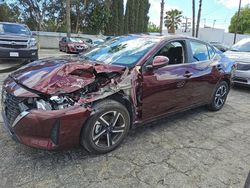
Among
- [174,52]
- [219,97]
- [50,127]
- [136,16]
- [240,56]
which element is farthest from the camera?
[136,16]

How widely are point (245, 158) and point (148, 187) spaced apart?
5.05 feet

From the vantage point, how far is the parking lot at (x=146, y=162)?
2619 millimetres

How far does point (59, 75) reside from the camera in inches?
112

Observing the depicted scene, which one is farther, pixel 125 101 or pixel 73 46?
pixel 73 46

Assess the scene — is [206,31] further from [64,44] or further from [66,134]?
[66,134]

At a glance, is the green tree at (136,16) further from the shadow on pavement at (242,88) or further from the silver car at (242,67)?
the shadow on pavement at (242,88)

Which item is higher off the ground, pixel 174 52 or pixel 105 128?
pixel 174 52

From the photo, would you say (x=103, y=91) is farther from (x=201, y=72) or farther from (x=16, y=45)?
(x=16, y=45)

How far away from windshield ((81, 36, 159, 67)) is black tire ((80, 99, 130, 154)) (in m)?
0.67

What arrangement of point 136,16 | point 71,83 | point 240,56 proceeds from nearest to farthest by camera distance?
point 71,83
point 240,56
point 136,16

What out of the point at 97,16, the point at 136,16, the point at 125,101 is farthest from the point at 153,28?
the point at 125,101

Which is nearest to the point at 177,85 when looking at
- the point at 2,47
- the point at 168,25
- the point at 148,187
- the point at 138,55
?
the point at 138,55

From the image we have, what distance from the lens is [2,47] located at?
8148mm

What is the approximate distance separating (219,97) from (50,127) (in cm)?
379
